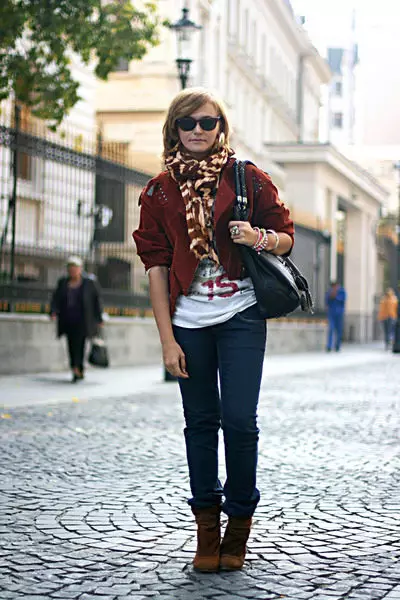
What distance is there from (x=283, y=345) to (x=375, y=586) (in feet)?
78.9

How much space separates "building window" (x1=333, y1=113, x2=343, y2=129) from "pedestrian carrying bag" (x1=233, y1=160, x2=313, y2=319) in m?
131

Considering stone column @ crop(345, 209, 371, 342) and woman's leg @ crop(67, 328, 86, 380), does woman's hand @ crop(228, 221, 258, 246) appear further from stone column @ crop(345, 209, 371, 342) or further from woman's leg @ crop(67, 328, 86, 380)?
stone column @ crop(345, 209, 371, 342)

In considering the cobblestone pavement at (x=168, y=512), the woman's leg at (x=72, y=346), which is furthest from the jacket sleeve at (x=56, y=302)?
the cobblestone pavement at (x=168, y=512)

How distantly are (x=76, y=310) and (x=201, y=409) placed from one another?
10526 mm

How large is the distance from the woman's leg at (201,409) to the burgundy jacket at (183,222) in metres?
0.16

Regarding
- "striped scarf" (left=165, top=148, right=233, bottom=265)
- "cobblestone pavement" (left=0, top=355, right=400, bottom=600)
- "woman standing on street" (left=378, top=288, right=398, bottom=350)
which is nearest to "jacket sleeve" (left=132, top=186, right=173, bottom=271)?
"striped scarf" (left=165, top=148, right=233, bottom=265)

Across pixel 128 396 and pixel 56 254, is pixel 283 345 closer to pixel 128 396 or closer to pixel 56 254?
pixel 56 254

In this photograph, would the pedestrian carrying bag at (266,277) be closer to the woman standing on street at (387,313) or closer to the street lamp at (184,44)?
the street lamp at (184,44)

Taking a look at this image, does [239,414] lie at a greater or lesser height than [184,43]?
lesser

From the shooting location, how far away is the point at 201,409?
14.7 ft

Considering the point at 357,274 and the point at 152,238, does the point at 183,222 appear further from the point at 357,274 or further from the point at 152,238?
the point at 357,274

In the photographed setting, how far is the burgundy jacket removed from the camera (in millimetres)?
4387

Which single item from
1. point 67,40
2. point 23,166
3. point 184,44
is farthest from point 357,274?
point 67,40

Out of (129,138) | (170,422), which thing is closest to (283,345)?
(129,138)
